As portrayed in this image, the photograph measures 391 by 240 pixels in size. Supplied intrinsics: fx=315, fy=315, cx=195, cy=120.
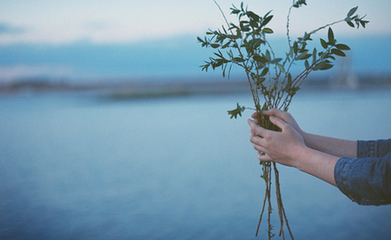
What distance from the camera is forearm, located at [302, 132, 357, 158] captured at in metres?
1.00

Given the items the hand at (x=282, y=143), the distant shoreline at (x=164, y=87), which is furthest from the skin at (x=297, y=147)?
the distant shoreline at (x=164, y=87)

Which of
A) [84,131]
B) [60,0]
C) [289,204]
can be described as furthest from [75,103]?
[289,204]

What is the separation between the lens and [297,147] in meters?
0.84

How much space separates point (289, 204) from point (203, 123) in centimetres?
328

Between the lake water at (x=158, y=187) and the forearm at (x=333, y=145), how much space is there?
3.51 feet

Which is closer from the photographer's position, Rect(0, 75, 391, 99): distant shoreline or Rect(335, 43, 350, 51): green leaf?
Rect(335, 43, 350, 51): green leaf

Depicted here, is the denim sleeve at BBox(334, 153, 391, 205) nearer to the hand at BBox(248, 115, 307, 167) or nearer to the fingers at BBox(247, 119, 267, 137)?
the hand at BBox(248, 115, 307, 167)

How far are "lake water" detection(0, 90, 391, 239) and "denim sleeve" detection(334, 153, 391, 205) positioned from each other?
1.28 m

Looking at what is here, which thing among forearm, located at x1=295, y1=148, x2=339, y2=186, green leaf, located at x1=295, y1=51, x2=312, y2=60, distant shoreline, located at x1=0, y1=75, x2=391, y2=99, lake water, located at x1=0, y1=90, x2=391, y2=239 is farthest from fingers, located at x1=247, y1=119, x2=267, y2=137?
distant shoreline, located at x1=0, y1=75, x2=391, y2=99

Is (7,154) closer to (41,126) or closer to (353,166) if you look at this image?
(41,126)

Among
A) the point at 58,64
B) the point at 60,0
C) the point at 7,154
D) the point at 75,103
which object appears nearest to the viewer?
the point at 7,154

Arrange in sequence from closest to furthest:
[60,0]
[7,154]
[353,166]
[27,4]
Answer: [353,166]
[7,154]
[27,4]
[60,0]

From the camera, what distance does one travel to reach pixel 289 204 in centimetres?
233

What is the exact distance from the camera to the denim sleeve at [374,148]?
37.4 inches
